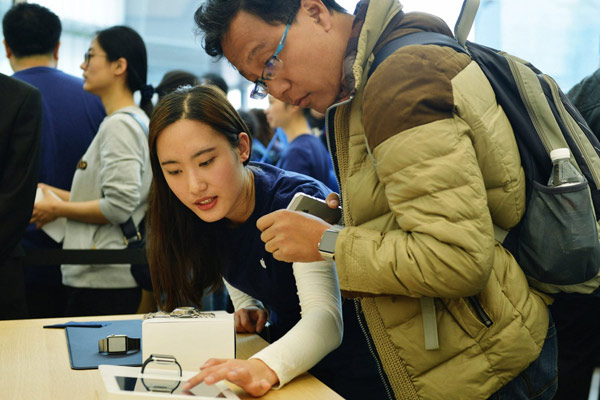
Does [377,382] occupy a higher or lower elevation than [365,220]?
lower

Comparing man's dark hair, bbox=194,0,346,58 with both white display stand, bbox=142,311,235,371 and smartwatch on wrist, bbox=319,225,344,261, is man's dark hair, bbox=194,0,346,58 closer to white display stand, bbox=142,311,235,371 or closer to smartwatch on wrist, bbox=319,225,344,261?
smartwatch on wrist, bbox=319,225,344,261

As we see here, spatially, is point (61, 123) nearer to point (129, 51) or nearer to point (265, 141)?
point (129, 51)

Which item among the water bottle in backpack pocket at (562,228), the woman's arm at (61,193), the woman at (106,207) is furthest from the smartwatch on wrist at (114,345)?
the woman's arm at (61,193)

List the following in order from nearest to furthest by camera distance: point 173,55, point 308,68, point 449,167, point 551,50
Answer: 1. point 449,167
2. point 308,68
3. point 551,50
4. point 173,55

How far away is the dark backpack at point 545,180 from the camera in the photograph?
0.96 meters

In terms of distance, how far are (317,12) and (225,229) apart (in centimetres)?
64

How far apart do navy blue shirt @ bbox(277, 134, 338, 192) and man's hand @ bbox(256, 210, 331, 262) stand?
5.84 ft

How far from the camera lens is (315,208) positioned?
4.19ft

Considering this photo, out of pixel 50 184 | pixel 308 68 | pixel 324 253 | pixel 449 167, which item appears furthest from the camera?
pixel 50 184

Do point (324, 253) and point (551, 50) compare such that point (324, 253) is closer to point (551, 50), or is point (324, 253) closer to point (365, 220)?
point (365, 220)

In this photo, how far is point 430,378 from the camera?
40.1 inches

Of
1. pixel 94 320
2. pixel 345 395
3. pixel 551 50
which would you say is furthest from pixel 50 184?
pixel 551 50

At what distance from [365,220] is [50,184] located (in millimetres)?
1924

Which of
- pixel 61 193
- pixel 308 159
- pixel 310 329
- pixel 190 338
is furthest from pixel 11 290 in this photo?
pixel 308 159
